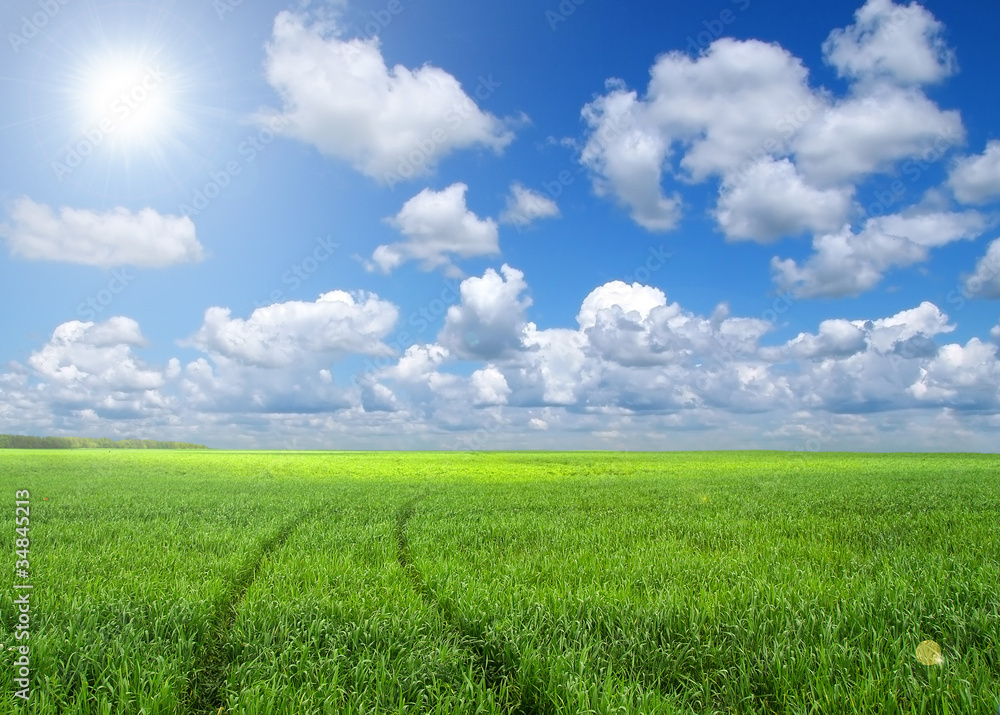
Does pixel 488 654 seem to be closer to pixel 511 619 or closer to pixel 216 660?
pixel 511 619

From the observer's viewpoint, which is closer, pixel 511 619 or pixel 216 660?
pixel 216 660

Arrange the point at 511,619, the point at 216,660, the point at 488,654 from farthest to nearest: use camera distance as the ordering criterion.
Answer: the point at 511,619 → the point at 216,660 → the point at 488,654

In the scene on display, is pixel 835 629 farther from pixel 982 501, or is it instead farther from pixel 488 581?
pixel 982 501

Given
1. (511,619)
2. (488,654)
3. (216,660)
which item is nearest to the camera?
(488,654)

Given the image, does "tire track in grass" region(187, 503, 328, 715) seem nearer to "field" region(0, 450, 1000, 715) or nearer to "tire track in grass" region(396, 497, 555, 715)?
"field" region(0, 450, 1000, 715)

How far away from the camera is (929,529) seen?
44.1 ft

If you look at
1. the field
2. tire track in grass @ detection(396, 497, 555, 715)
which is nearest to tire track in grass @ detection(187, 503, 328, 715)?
the field

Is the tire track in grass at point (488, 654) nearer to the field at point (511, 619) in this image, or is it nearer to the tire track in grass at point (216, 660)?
the field at point (511, 619)

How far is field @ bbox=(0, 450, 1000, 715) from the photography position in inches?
208

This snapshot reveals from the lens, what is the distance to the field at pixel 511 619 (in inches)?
208

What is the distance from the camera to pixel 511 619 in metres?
6.70

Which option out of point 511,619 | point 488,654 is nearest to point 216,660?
point 488,654

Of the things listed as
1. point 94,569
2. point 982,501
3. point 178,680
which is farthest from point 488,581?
point 982,501

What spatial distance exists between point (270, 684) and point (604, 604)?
13.2ft
